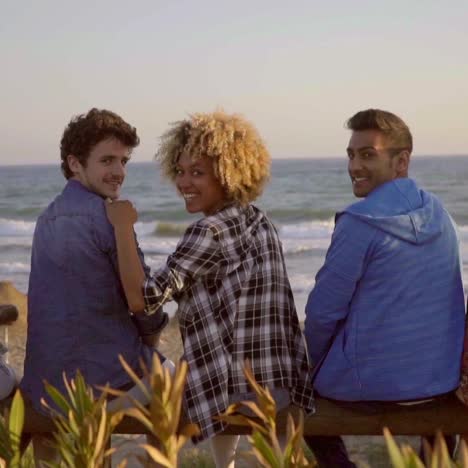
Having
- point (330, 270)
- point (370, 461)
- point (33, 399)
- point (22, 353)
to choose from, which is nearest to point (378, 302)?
point (330, 270)

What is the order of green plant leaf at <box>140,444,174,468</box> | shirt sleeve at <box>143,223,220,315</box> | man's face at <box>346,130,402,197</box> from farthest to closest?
1. man's face at <box>346,130,402,197</box>
2. shirt sleeve at <box>143,223,220,315</box>
3. green plant leaf at <box>140,444,174,468</box>

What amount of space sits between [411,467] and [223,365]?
6.54 feet

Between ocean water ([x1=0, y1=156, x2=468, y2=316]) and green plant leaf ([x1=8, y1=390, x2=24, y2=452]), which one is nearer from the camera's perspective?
green plant leaf ([x1=8, y1=390, x2=24, y2=452])

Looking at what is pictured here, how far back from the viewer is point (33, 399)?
3287 mm

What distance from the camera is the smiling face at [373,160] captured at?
3.18 meters

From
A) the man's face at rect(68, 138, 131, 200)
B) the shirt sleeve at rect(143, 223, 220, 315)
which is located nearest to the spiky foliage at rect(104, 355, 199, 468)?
the shirt sleeve at rect(143, 223, 220, 315)

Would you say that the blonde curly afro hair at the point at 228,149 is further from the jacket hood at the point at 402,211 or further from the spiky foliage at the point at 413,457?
the spiky foliage at the point at 413,457

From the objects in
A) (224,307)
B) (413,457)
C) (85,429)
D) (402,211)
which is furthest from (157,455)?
(402,211)

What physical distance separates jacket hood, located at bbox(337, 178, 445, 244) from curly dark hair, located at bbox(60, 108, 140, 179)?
0.86 m

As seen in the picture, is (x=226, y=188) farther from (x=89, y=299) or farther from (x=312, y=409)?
(x=312, y=409)

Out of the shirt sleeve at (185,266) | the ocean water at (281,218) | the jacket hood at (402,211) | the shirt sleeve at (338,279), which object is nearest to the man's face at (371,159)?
the jacket hood at (402,211)

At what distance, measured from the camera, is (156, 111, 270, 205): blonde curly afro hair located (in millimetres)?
3070

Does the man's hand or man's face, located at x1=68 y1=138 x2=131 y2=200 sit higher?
man's face, located at x1=68 y1=138 x2=131 y2=200

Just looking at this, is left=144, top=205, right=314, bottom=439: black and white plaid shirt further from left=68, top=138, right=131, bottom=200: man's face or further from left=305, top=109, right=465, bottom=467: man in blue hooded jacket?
left=68, top=138, right=131, bottom=200: man's face
